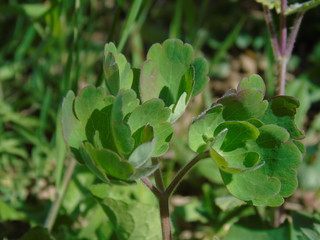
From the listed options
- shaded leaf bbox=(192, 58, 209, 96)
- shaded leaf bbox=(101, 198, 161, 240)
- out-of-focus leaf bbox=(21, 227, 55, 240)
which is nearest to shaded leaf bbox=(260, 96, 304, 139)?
shaded leaf bbox=(192, 58, 209, 96)

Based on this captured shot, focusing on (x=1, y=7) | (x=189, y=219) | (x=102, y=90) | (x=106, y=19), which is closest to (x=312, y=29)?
(x=106, y=19)

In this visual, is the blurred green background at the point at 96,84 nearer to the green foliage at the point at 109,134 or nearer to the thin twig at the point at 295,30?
the thin twig at the point at 295,30

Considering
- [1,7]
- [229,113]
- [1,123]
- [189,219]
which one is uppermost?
[229,113]

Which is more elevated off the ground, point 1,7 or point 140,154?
point 140,154

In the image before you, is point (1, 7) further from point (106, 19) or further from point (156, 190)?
point (156, 190)

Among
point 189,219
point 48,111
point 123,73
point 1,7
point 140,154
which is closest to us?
point 140,154

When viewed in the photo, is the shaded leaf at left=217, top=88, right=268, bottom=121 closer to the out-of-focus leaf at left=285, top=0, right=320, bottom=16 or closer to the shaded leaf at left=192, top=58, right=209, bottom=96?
the shaded leaf at left=192, top=58, right=209, bottom=96

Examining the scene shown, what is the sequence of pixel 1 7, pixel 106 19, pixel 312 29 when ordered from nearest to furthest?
pixel 1 7
pixel 312 29
pixel 106 19

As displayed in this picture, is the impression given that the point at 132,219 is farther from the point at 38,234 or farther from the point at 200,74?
the point at 200,74
